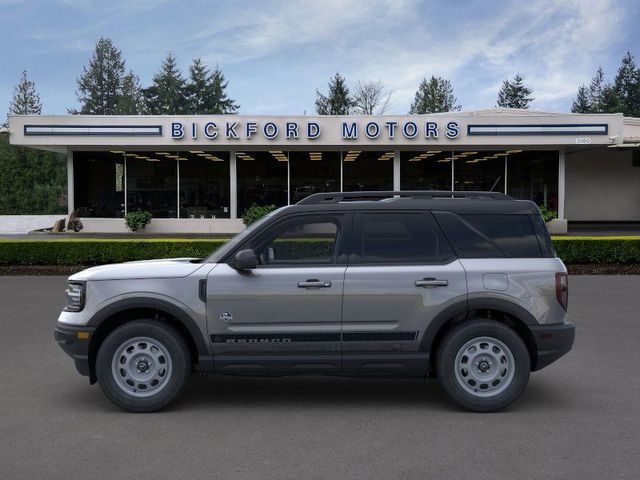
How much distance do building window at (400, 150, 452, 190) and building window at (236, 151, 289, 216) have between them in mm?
5121

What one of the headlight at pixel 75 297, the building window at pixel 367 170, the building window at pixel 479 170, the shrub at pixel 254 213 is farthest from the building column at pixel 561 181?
the headlight at pixel 75 297

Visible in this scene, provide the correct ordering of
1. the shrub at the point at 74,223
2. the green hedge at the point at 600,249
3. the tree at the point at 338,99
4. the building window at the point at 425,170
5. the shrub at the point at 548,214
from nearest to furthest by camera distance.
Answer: the green hedge at the point at 600,249
the shrub at the point at 548,214
the shrub at the point at 74,223
the building window at the point at 425,170
the tree at the point at 338,99

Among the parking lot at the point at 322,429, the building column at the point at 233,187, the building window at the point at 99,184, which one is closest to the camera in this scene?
the parking lot at the point at 322,429

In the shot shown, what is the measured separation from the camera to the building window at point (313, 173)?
29553 mm

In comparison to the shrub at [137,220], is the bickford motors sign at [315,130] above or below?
above

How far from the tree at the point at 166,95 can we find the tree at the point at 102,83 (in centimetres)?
724

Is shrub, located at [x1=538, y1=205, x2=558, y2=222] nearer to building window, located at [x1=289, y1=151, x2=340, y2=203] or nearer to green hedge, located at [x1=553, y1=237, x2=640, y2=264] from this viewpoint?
building window, located at [x1=289, y1=151, x2=340, y2=203]

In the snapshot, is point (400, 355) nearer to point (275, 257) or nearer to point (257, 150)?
point (275, 257)

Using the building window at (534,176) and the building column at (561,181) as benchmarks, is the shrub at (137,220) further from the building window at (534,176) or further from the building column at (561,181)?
the building column at (561,181)

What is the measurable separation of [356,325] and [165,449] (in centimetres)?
179

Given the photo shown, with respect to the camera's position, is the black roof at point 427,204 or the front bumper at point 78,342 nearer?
the front bumper at point 78,342

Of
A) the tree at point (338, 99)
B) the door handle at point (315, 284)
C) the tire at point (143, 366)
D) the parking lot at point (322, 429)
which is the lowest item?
the parking lot at point (322, 429)

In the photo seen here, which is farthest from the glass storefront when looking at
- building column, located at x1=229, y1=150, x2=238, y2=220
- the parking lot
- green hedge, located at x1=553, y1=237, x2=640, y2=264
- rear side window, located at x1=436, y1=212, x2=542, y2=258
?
rear side window, located at x1=436, y1=212, x2=542, y2=258

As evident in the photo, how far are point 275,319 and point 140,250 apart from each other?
41.6ft
